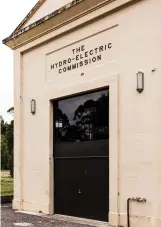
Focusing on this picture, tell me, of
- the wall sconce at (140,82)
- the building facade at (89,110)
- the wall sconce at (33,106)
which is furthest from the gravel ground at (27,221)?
the wall sconce at (140,82)

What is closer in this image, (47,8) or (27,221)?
(27,221)

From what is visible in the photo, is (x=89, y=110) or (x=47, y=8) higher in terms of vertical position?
(x=47, y=8)

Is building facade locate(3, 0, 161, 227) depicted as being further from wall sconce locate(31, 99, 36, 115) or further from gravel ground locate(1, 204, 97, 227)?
gravel ground locate(1, 204, 97, 227)

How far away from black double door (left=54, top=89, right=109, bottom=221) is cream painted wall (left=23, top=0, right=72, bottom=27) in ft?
9.04

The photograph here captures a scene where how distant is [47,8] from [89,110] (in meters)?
3.72

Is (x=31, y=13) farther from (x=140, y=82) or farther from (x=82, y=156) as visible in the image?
(x=140, y=82)

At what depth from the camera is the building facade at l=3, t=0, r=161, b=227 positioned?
32.5 ft

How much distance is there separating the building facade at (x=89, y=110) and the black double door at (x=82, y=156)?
0.09ft

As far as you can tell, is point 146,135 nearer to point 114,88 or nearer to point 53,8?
point 114,88

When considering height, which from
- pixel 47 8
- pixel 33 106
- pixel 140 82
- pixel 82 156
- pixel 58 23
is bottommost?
pixel 82 156

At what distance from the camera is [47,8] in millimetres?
13609

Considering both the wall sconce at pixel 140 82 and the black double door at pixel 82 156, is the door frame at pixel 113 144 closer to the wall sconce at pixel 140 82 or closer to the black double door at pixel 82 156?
the black double door at pixel 82 156

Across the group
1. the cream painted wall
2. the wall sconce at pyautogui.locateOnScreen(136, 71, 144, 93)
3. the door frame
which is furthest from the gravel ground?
the cream painted wall

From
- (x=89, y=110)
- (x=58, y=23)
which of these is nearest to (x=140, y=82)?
(x=89, y=110)
